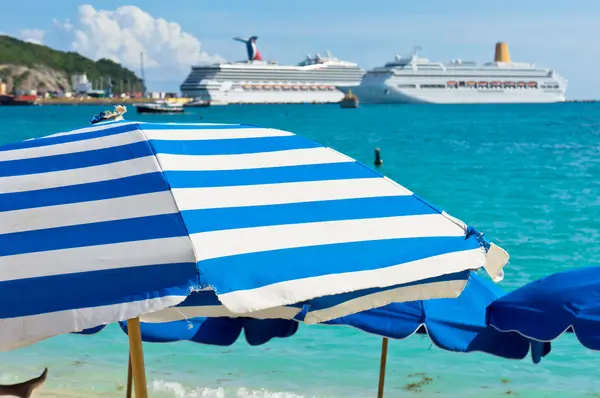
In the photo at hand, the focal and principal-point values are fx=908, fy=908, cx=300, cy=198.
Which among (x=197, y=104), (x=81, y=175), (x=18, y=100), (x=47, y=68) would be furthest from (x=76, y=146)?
(x=47, y=68)

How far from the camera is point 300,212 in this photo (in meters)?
2.89

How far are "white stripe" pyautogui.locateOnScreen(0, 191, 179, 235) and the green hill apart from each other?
5736 inches

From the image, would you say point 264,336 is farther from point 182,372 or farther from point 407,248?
point 182,372

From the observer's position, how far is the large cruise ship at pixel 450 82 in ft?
305

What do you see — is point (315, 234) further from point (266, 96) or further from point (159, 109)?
point (266, 96)

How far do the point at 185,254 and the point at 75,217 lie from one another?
43 centimetres

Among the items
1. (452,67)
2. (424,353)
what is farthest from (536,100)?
(424,353)

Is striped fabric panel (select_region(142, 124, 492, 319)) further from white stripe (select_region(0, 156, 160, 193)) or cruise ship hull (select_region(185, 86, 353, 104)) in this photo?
cruise ship hull (select_region(185, 86, 353, 104))

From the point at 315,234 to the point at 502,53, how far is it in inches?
4025

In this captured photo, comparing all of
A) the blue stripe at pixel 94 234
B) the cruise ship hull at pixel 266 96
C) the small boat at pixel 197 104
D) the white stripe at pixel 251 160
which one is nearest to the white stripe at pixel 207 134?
the white stripe at pixel 251 160

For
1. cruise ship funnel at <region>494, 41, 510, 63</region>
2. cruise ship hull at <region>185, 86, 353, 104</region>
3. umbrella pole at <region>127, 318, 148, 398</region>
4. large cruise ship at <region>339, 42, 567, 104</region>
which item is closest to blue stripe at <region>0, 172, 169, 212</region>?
umbrella pole at <region>127, 318, 148, 398</region>

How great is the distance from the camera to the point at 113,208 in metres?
2.73

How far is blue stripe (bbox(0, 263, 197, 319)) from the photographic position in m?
2.41

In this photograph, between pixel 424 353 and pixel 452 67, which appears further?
pixel 452 67
